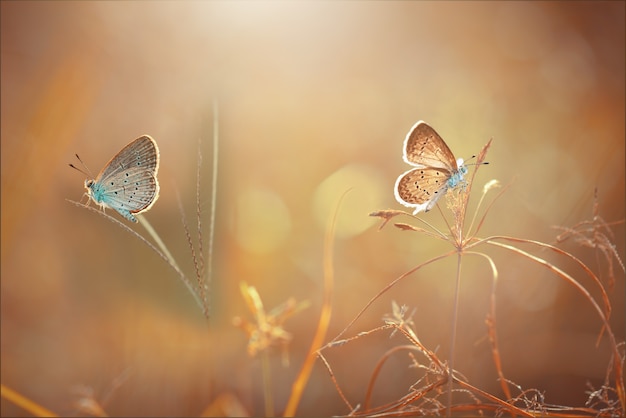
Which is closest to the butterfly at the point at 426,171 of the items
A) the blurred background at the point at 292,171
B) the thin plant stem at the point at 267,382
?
the blurred background at the point at 292,171

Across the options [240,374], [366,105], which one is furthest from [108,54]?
[240,374]

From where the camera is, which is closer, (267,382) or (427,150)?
(427,150)

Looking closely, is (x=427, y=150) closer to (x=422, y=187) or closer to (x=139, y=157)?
(x=422, y=187)

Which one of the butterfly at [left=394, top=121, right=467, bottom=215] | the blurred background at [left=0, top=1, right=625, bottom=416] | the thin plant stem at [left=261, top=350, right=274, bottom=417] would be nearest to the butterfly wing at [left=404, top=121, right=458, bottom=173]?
the butterfly at [left=394, top=121, right=467, bottom=215]

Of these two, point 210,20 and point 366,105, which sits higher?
point 210,20

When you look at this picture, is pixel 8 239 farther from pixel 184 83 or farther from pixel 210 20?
pixel 210 20

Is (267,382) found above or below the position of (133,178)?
below

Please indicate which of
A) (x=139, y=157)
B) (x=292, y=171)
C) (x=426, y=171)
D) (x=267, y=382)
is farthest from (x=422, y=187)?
(x=267, y=382)
